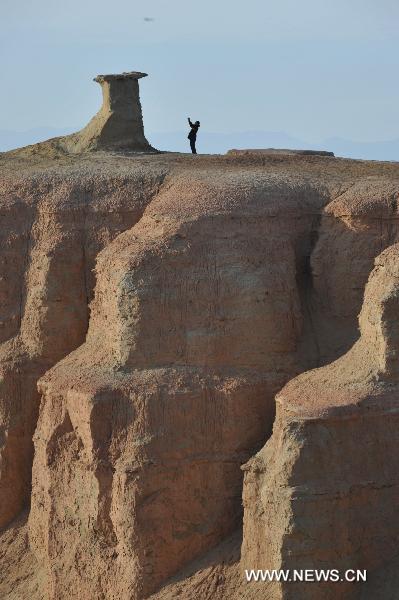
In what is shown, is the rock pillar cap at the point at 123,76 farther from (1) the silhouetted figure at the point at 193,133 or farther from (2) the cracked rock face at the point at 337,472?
(2) the cracked rock face at the point at 337,472

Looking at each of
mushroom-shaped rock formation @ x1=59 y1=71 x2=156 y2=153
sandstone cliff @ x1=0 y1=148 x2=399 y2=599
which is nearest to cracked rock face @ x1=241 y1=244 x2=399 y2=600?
sandstone cliff @ x1=0 y1=148 x2=399 y2=599

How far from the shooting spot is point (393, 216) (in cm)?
3647

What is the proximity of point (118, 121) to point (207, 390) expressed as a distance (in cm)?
947

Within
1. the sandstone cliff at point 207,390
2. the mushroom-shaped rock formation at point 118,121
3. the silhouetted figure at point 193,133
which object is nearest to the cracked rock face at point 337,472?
the sandstone cliff at point 207,390

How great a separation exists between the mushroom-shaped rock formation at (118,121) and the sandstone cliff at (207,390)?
165 inches

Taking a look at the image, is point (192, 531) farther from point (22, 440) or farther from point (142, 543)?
point (22, 440)

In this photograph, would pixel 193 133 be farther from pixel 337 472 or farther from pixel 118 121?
pixel 337 472

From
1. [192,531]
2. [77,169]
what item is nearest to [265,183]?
[77,169]

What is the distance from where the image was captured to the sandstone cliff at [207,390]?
33.5 m

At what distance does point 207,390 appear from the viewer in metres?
35.4

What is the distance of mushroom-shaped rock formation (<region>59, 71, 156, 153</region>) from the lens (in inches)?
1674

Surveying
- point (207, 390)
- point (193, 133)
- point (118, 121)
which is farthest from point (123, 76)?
point (207, 390)

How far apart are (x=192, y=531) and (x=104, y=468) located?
6.64 ft

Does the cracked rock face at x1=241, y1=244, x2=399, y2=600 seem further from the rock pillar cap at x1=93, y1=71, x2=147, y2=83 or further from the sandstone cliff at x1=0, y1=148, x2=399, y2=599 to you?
the rock pillar cap at x1=93, y1=71, x2=147, y2=83
